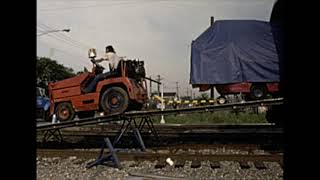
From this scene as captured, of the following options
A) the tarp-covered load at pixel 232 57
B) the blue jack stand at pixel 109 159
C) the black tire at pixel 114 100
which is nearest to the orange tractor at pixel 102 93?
the black tire at pixel 114 100

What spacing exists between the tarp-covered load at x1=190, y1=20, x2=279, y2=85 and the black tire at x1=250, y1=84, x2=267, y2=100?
405mm

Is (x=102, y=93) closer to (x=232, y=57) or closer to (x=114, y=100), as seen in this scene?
(x=114, y=100)

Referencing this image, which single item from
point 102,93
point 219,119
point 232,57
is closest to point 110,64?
point 102,93

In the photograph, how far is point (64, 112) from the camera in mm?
11109

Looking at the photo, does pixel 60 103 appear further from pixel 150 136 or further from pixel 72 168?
pixel 72 168

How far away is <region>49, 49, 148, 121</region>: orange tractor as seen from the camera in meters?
10.0

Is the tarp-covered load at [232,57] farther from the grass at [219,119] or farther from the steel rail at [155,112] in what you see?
the grass at [219,119]

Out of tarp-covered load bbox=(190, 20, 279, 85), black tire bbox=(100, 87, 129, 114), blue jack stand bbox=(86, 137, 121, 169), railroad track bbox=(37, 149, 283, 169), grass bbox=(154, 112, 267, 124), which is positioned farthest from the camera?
grass bbox=(154, 112, 267, 124)

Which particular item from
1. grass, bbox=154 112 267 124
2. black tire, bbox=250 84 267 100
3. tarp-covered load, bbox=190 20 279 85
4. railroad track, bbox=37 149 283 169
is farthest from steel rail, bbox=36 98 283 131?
grass, bbox=154 112 267 124

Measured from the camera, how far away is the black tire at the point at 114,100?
393 inches

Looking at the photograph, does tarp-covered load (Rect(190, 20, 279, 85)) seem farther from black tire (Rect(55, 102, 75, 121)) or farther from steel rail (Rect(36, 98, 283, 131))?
steel rail (Rect(36, 98, 283, 131))
